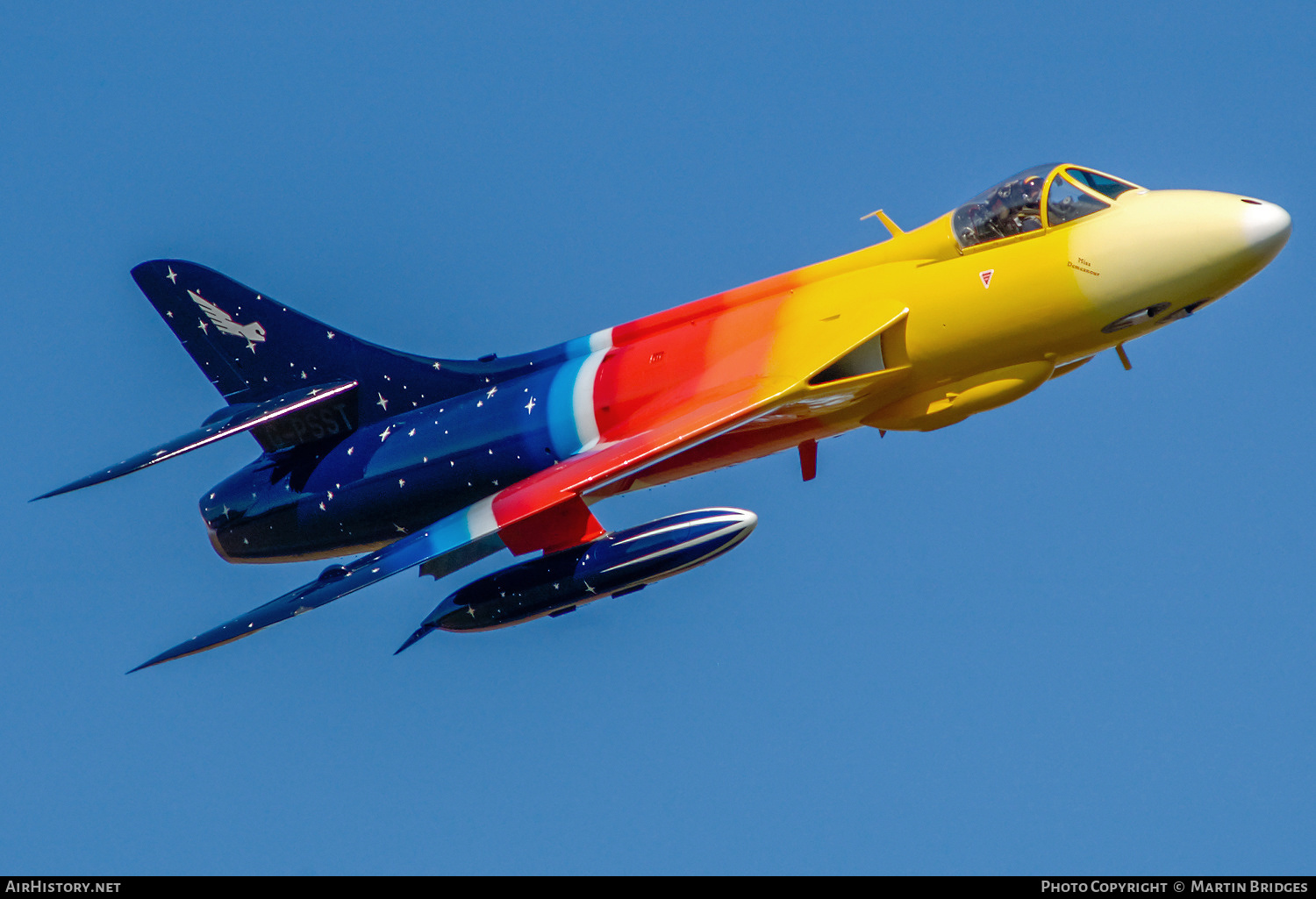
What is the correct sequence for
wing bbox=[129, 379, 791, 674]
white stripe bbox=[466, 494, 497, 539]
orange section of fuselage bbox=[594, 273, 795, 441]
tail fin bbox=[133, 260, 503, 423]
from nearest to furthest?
wing bbox=[129, 379, 791, 674] → white stripe bbox=[466, 494, 497, 539] → orange section of fuselage bbox=[594, 273, 795, 441] → tail fin bbox=[133, 260, 503, 423]

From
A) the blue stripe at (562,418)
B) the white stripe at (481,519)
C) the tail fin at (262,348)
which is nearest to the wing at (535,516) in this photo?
the white stripe at (481,519)

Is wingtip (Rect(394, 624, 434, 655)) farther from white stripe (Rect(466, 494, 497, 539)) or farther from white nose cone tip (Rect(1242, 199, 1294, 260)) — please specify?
white nose cone tip (Rect(1242, 199, 1294, 260))

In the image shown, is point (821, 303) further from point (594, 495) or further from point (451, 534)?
point (451, 534)

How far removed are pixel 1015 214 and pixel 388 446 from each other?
8985 mm

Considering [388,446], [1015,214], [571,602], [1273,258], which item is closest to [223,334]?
[388,446]

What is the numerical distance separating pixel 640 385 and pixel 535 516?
227 centimetres

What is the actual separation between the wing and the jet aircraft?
0.04 m

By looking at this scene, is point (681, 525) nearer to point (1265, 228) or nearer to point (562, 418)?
point (562, 418)

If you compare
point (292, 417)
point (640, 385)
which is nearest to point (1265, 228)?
point (640, 385)

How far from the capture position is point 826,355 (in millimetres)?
Answer: 19188

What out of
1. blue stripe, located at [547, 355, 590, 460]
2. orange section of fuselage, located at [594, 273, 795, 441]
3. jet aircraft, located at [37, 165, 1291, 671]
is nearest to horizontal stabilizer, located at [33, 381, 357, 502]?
jet aircraft, located at [37, 165, 1291, 671]

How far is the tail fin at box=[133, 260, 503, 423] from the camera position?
73.9 feet

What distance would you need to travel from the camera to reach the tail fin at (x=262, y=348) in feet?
73.9

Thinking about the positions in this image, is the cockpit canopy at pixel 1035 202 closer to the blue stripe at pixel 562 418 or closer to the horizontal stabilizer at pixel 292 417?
the blue stripe at pixel 562 418
